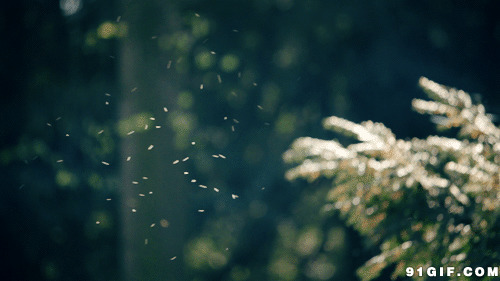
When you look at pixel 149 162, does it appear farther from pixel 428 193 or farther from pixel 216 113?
pixel 428 193

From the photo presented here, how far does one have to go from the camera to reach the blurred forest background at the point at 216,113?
13.0 ft

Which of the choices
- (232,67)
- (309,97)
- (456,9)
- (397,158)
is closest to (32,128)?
(232,67)

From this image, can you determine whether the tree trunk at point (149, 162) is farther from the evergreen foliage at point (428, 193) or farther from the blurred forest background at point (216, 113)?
the evergreen foliage at point (428, 193)

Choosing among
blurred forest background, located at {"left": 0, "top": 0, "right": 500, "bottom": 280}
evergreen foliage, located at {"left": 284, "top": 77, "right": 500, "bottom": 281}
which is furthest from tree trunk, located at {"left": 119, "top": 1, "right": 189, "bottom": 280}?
evergreen foliage, located at {"left": 284, "top": 77, "right": 500, "bottom": 281}

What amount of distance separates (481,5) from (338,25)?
142cm

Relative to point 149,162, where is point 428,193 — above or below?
above

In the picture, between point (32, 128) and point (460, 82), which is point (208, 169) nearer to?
point (32, 128)

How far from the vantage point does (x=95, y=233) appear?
4367 millimetres

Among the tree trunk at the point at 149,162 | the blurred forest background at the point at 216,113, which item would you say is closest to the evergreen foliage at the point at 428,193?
the tree trunk at the point at 149,162

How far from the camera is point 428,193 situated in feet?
4.22

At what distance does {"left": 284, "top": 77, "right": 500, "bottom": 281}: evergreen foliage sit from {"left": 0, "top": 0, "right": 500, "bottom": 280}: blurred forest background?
2.43 m

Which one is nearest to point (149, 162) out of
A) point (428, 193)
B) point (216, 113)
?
point (216, 113)

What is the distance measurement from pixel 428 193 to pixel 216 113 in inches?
133

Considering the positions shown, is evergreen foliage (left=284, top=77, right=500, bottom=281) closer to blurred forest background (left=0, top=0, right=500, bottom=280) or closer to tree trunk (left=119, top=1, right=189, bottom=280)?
tree trunk (left=119, top=1, right=189, bottom=280)
